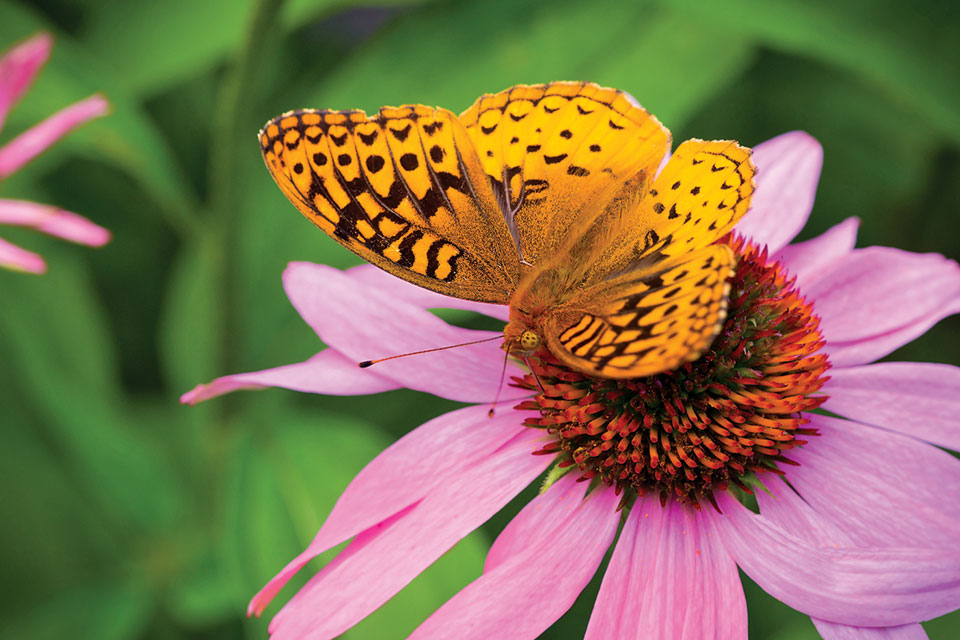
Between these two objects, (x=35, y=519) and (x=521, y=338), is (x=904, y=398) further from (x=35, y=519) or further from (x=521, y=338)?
(x=35, y=519)

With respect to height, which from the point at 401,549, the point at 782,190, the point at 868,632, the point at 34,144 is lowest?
the point at 868,632

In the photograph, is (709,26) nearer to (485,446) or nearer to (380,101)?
(380,101)

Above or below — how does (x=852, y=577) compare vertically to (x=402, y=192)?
below

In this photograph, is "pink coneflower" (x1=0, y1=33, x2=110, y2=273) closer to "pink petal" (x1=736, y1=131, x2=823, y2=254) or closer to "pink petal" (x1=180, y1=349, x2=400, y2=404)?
"pink petal" (x1=180, y1=349, x2=400, y2=404)

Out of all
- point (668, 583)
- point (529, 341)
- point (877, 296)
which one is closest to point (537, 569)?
point (668, 583)

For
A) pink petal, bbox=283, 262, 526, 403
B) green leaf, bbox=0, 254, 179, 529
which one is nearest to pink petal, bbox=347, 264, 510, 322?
pink petal, bbox=283, 262, 526, 403

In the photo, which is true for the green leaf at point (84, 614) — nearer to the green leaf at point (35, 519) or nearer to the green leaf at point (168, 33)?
the green leaf at point (35, 519)

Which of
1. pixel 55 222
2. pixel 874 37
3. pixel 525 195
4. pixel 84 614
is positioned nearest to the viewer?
pixel 525 195
